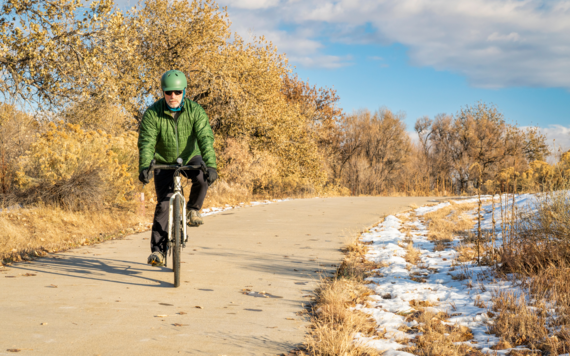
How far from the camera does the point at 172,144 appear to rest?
650 centimetres

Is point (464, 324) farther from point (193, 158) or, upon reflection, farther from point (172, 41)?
point (172, 41)

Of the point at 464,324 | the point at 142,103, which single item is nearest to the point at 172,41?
the point at 142,103

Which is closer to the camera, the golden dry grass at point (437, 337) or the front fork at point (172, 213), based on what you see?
the golden dry grass at point (437, 337)

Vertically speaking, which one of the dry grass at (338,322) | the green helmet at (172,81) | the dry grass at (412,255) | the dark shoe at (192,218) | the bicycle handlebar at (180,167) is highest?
the green helmet at (172,81)

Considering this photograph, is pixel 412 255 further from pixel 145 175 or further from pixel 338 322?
pixel 145 175

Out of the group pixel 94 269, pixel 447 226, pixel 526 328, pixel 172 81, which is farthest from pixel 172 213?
pixel 447 226

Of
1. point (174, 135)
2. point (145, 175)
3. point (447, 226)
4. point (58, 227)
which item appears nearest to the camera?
point (145, 175)

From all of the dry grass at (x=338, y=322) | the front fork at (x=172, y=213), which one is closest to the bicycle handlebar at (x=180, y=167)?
the front fork at (x=172, y=213)

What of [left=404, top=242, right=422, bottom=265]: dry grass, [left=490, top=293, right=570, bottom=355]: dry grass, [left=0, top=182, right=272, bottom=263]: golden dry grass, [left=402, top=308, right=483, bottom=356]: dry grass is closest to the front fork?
[left=402, top=308, right=483, bottom=356]: dry grass

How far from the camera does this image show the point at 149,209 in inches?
584

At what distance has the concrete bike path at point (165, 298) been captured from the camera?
4141 millimetres

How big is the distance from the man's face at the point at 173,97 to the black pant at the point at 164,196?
0.74m

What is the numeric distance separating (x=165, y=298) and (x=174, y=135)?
2013 millimetres

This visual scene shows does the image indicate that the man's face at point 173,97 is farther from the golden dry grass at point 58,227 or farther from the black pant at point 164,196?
the golden dry grass at point 58,227
